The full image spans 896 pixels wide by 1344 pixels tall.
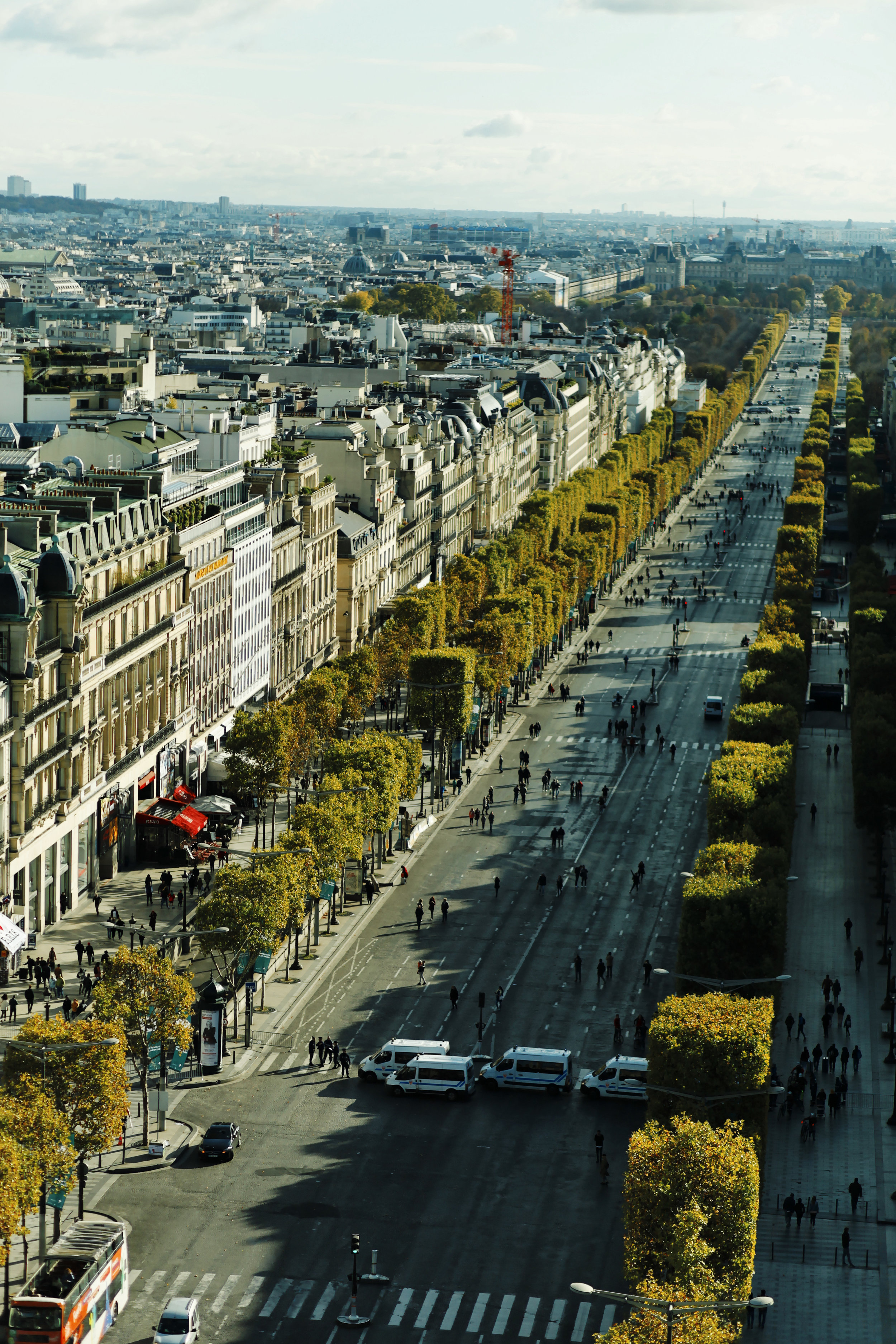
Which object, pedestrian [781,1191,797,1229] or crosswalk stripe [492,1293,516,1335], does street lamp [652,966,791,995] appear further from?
crosswalk stripe [492,1293,516,1335]

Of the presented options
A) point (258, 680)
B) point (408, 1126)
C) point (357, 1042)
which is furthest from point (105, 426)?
point (408, 1126)

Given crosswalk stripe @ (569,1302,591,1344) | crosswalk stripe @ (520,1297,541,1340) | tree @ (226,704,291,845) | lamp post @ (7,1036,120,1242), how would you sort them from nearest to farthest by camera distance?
crosswalk stripe @ (569,1302,591,1344), crosswalk stripe @ (520,1297,541,1340), lamp post @ (7,1036,120,1242), tree @ (226,704,291,845)

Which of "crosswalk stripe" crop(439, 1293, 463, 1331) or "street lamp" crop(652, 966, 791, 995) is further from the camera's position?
"street lamp" crop(652, 966, 791, 995)

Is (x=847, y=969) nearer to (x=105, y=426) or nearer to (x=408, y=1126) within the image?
(x=408, y=1126)

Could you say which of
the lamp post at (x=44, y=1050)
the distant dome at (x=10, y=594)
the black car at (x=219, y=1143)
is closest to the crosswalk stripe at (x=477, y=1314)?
the lamp post at (x=44, y=1050)

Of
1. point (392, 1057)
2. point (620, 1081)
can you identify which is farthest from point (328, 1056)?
point (620, 1081)

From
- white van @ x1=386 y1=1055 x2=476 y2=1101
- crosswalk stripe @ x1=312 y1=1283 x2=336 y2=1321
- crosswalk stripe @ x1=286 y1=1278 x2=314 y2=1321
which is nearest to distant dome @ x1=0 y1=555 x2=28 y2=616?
white van @ x1=386 y1=1055 x2=476 y2=1101
